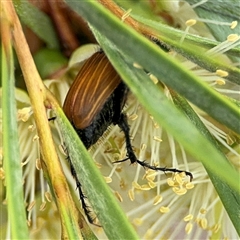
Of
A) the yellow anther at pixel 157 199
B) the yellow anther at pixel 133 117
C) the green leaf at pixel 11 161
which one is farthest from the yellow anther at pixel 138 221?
the green leaf at pixel 11 161

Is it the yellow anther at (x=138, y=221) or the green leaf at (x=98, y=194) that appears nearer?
the green leaf at (x=98, y=194)

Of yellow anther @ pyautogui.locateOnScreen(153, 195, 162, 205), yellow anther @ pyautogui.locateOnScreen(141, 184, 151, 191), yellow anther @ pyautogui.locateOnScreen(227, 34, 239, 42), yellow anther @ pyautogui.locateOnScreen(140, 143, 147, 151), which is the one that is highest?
yellow anther @ pyautogui.locateOnScreen(140, 143, 147, 151)

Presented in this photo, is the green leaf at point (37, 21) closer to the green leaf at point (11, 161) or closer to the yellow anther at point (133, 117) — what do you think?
the yellow anther at point (133, 117)

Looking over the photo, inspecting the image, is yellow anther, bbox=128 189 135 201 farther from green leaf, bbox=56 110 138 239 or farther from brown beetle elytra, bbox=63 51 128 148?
green leaf, bbox=56 110 138 239

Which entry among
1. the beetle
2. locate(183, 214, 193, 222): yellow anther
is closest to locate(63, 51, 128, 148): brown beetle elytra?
the beetle

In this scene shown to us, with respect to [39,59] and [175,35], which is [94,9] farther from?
[39,59]

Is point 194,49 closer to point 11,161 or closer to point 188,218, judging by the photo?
point 11,161
